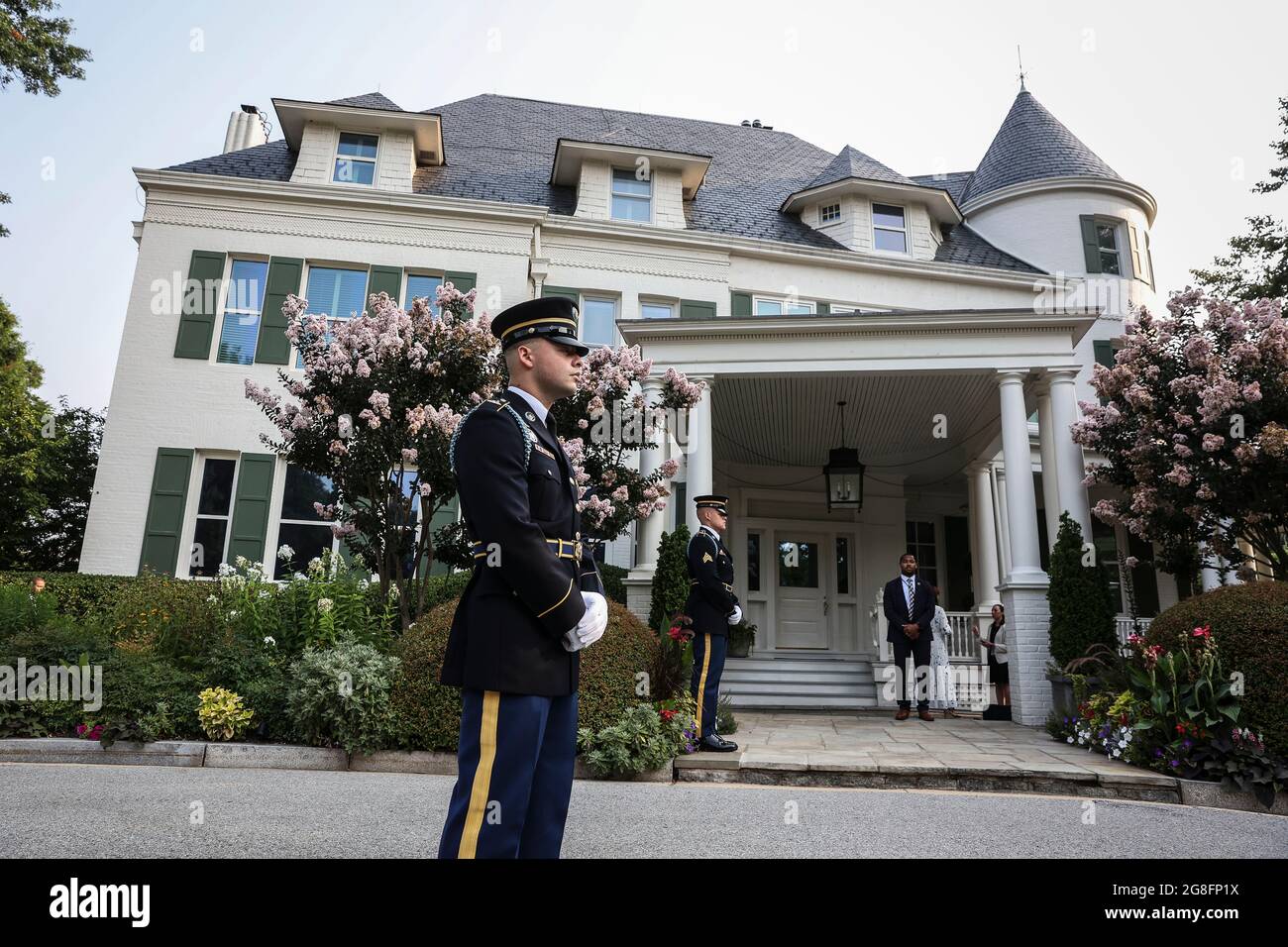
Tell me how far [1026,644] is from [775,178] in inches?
573

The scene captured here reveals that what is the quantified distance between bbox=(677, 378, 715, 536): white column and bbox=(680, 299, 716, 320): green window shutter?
5356 millimetres

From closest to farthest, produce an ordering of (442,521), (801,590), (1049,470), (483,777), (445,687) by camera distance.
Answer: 1. (483,777)
2. (445,687)
3. (1049,470)
4. (442,521)
5. (801,590)

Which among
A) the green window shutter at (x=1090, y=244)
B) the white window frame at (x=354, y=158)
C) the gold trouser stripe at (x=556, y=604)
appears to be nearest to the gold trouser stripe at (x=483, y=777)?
the gold trouser stripe at (x=556, y=604)

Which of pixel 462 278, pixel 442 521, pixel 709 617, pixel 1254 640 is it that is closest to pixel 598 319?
pixel 462 278

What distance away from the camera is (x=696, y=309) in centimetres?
1609

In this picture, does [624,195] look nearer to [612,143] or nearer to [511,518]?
[612,143]

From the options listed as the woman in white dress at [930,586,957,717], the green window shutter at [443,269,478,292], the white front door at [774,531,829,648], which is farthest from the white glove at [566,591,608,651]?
the green window shutter at [443,269,478,292]

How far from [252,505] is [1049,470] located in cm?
1278

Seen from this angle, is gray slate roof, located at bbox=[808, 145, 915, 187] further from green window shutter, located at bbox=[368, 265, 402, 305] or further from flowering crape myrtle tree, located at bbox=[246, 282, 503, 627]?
flowering crape myrtle tree, located at bbox=[246, 282, 503, 627]

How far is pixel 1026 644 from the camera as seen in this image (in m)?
9.39

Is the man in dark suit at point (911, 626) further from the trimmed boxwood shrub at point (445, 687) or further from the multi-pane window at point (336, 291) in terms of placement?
the multi-pane window at point (336, 291)

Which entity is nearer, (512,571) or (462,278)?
(512,571)
